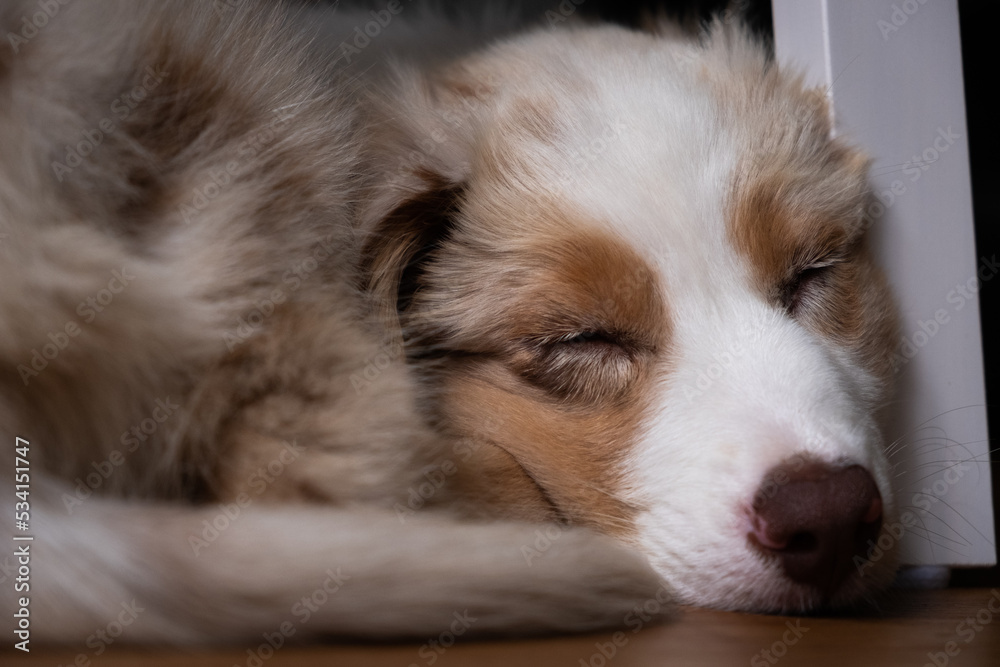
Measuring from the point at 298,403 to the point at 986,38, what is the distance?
1.80 meters

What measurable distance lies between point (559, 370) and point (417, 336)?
24 centimetres

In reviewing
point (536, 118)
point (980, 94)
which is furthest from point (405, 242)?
point (980, 94)

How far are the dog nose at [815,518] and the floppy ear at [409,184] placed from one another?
21.5 inches

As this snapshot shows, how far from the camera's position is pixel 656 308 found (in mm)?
1200

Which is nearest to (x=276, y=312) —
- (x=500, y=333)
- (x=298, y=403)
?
(x=298, y=403)

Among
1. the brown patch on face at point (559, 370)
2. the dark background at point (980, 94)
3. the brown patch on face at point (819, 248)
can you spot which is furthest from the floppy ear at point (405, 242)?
the dark background at point (980, 94)

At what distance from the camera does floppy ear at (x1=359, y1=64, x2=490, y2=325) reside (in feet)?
4.03

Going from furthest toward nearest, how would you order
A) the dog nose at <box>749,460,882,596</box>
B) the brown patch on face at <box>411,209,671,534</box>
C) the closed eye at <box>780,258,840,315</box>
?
the closed eye at <box>780,258,840,315</box> < the brown patch on face at <box>411,209,671,534</box> < the dog nose at <box>749,460,882,596</box>

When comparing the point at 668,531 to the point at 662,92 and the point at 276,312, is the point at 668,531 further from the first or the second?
the point at 662,92

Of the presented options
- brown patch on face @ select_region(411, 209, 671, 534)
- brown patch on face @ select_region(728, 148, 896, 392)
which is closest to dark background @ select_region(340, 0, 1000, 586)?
brown patch on face @ select_region(728, 148, 896, 392)

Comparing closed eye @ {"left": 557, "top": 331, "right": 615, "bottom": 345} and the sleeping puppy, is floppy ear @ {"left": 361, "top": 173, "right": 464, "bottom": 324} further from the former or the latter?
closed eye @ {"left": 557, "top": 331, "right": 615, "bottom": 345}

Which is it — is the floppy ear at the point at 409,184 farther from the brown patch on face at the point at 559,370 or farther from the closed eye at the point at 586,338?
the closed eye at the point at 586,338

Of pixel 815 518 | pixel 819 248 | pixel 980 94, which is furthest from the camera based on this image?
pixel 980 94

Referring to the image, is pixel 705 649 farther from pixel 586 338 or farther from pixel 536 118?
pixel 536 118
